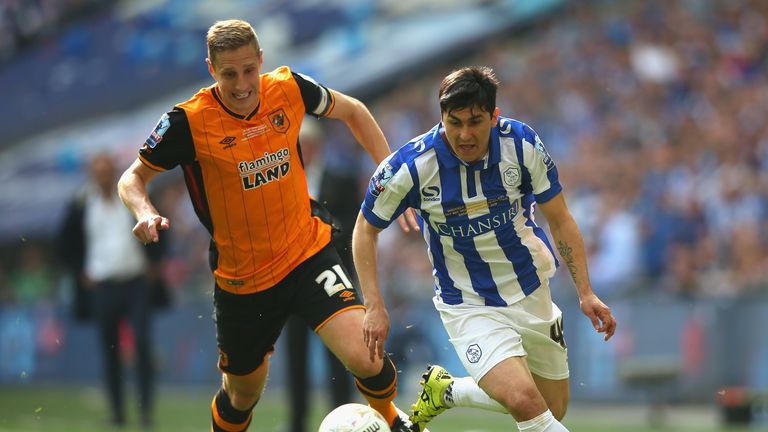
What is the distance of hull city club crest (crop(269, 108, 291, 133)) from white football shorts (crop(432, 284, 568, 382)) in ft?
4.14

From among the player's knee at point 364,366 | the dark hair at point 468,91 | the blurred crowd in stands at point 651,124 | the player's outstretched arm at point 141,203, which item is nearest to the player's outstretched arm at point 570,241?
the dark hair at point 468,91

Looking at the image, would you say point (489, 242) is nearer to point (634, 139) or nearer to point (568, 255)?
point (568, 255)

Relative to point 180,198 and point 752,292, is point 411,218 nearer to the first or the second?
point 752,292

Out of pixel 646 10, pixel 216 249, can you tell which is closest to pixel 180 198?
pixel 646 10

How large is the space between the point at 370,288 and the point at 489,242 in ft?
2.26

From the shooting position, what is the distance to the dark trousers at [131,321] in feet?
39.1

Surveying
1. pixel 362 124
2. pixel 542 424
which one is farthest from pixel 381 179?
pixel 542 424

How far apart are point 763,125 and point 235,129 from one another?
905 centimetres

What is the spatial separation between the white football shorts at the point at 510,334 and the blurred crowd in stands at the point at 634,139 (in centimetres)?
376

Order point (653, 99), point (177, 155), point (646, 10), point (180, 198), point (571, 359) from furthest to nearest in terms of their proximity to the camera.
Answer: point (180, 198) → point (646, 10) → point (653, 99) → point (571, 359) → point (177, 155)

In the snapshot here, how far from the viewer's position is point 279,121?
7.02m

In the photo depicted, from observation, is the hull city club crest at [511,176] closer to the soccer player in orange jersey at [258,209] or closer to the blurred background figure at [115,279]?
the soccer player in orange jersey at [258,209]

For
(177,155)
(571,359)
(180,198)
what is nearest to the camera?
(177,155)

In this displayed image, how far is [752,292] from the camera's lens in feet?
43.4
